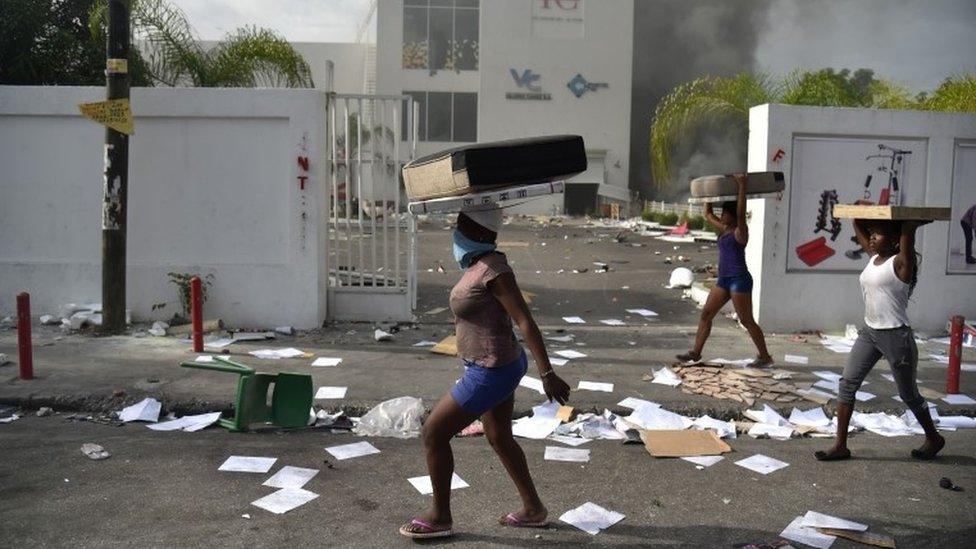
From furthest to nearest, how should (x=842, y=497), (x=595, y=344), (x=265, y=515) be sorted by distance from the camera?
(x=595, y=344) < (x=842, y=497) < (x=265, y=515)

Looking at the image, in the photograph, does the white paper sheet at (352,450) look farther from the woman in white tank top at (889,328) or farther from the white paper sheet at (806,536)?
the woman in white tank top at (889,328)

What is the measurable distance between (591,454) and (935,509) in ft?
6.86

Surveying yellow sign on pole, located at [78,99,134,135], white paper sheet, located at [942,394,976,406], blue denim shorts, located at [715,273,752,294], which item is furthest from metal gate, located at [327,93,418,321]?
white paper sheet, located at [942,394,976,406]

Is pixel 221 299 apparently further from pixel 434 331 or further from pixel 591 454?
pixel 591 454

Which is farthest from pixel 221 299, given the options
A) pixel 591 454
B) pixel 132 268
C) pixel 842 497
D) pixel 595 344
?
pixel 842 497

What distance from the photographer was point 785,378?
7.86m

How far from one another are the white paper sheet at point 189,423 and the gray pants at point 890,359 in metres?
4.52

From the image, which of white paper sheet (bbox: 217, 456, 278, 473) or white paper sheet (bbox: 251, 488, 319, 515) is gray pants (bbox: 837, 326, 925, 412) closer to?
white paper sheet (bbox: 251, 488, 319, 515)

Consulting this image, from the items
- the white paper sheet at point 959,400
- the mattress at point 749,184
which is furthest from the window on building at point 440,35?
the white paper sheet at point 959,400

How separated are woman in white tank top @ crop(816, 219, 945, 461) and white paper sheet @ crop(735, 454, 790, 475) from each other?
0.31 meters

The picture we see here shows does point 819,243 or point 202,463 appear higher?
point 819,243

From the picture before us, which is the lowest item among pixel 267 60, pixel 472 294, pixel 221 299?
pixel 221 299

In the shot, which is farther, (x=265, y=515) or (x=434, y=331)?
(x=434, y=331)

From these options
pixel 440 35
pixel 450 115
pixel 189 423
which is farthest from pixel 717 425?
pixel 440 35
